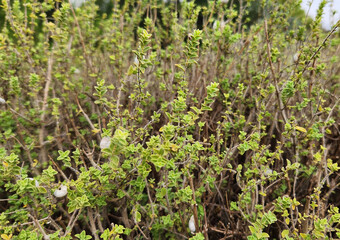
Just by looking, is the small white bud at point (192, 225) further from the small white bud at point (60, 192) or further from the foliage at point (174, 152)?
the small white bud at point (60, 192)

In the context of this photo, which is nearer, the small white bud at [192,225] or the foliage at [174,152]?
the foliage at [174,152]

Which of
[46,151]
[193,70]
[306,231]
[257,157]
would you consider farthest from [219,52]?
[46,151]

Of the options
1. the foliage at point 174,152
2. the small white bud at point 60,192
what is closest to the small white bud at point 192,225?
the foliage at point 174,152

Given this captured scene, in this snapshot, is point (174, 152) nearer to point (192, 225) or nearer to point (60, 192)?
point (192, 225)

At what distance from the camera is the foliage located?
1165mm

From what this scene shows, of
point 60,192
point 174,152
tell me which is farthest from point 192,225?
point 60,192

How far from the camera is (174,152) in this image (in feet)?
3.92

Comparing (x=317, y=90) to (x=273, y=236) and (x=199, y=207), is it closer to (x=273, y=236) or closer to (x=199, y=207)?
(x=273, y=236)

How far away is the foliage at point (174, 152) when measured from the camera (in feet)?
3.82

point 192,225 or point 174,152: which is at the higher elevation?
point 174,152

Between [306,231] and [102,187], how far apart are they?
94cm

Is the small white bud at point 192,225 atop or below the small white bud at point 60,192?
atop

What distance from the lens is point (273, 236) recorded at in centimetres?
165

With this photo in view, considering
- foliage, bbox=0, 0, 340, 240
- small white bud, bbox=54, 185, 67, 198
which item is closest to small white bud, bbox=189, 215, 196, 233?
foliage, bbox=0, 0, 340, 240
